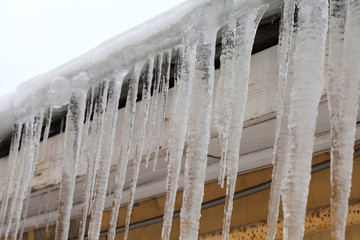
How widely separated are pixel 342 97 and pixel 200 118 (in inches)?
16.3

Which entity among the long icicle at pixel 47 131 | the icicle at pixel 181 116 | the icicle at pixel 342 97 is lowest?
the icicle at pixel 342 97

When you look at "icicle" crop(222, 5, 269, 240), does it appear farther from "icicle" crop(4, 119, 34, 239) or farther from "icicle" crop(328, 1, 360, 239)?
"icicle" crop(4, 119, 34, 239)

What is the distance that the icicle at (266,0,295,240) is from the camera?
3.61ft

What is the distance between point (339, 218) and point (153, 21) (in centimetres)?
82

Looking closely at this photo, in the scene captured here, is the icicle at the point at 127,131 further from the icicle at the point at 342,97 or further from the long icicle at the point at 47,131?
the icicle at the point at 342,97

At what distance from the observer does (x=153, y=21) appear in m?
1.51

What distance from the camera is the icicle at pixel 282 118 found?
1.10m

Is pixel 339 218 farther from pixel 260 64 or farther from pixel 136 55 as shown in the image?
pixel 136 55

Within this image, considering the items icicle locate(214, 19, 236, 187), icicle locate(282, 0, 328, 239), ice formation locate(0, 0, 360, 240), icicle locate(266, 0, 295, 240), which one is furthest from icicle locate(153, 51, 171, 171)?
icicle locate(282, 0, 328, 239)

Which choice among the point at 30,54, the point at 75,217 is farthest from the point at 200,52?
the point at 30,54

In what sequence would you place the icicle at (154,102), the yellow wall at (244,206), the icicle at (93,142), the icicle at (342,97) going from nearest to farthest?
the icicle at (342,97)
the icicle at (154,102)
the icicle at (93,142)
the yellow wall at (244,206)

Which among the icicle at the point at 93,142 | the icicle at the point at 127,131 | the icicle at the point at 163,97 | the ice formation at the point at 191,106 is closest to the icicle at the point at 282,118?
the ice formation at the point at 191,106

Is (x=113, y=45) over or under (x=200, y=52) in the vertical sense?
over

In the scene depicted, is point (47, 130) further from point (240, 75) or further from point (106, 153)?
point (240, 75)
